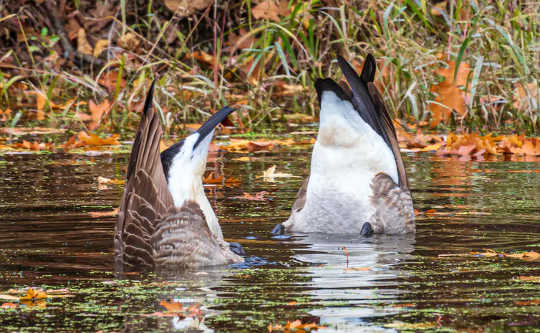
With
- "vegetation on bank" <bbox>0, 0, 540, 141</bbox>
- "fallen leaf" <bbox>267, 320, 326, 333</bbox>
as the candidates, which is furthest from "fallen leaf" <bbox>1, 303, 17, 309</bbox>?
"vegetation on bank" <bbox>0, 0, 540, 141</bbox>

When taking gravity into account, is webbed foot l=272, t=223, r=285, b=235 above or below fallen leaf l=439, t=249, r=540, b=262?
above

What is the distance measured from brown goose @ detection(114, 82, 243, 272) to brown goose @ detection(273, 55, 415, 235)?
1.11 metres

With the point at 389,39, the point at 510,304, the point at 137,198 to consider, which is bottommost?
the point at 510,304

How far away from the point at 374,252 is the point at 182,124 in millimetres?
6252

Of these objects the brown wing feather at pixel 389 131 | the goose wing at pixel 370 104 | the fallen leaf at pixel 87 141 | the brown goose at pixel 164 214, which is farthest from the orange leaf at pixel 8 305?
the fallen leaf at pixel 87 141

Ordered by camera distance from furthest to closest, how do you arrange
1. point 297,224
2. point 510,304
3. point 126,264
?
1. point 297,224
2. point 126,264
3. point 510,304

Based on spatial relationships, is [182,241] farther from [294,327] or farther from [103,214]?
[103,214]

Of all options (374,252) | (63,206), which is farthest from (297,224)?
(63,206)

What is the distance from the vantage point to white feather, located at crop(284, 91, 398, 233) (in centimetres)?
616

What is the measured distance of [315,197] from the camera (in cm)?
621

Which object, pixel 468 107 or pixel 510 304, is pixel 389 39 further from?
pixel 510 304

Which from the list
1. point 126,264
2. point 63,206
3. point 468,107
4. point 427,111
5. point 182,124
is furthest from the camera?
point 182,124

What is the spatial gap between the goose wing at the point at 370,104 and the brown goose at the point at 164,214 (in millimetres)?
1511

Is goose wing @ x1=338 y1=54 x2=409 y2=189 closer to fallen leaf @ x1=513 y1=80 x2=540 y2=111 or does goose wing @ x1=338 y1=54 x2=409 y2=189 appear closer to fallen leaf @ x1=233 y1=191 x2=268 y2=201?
fallen leaf @ x1=233 y1=191 x2=268 y2=201
